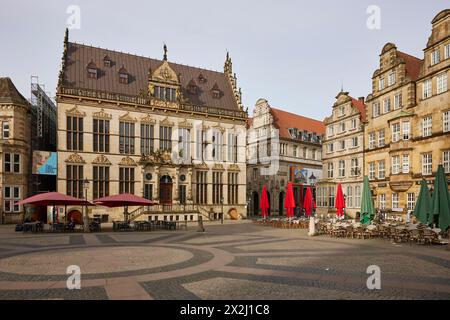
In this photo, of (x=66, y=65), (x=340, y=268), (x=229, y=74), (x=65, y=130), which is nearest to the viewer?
(x=340, y=268)

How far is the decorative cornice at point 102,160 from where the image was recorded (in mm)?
37234

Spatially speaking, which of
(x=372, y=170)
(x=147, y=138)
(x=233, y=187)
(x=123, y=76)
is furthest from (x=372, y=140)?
(x=123, y=76)

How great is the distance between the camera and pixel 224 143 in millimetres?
45125

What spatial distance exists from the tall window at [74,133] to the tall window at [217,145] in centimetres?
1536

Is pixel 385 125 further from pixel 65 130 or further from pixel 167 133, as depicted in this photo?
pixel 65 130

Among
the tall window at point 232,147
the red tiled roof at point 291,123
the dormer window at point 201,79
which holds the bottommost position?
the tall window at point 232,147

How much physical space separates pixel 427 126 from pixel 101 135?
1226 inches

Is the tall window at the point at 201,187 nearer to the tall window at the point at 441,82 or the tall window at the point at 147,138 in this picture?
the tall window at the point at 147,138

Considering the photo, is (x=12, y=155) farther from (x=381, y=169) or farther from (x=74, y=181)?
(x=381, y=169)

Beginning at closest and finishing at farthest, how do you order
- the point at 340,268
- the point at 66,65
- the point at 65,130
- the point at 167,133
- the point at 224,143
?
1. the point at 340,268
2. the point at 65,130
3. the point at 66,65
4. the point at 167,133
5. the point at 224,143

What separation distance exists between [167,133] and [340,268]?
31893 millimetres

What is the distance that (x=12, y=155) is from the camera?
34625mm

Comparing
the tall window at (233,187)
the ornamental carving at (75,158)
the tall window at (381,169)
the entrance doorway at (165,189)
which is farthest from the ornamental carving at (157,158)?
the tall window at (381,169)
